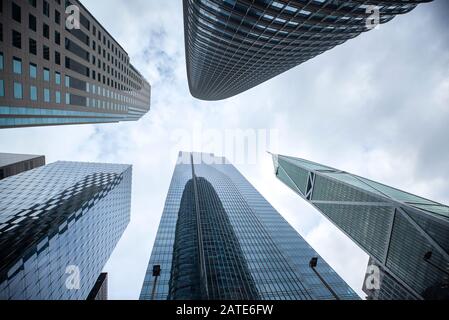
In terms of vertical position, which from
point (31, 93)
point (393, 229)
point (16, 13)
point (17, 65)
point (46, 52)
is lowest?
point (393, 229)

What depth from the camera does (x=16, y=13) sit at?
21.5 meters

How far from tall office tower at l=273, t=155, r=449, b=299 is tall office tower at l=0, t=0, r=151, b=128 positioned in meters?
75.9

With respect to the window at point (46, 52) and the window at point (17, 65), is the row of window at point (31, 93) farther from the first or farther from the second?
the window at point (46, 52)

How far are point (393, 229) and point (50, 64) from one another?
351 feet

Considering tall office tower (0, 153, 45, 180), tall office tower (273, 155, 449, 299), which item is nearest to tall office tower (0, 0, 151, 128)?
tall office tower (0, 153, 45, 180)

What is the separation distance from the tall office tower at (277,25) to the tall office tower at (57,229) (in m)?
49.4

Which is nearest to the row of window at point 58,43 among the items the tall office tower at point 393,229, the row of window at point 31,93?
the row of window at point 31,93

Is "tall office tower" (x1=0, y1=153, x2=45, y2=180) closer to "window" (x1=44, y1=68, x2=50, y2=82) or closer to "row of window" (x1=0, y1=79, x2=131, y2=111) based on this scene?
"row of window" (x1=0, y1=79, x2=131, y2=111)

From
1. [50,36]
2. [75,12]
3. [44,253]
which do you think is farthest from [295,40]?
[44,253]

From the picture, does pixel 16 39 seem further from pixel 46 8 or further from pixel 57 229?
pixel 57 229

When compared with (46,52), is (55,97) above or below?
below

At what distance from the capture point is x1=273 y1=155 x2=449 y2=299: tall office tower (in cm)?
6606

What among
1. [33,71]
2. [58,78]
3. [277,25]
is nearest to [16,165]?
[58,78]

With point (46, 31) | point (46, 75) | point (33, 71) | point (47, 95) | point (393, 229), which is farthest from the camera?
point (393, 229)
